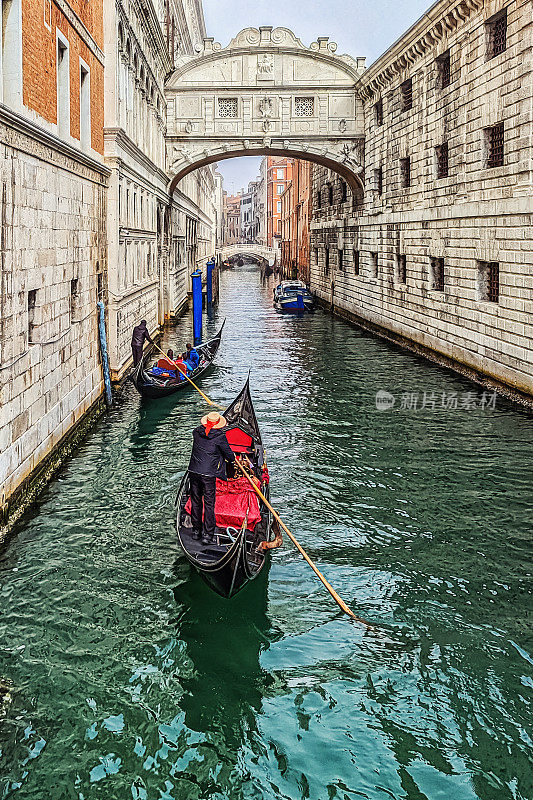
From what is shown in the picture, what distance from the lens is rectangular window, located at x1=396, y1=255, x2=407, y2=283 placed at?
64.6ft

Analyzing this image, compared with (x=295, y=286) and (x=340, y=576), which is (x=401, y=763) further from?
(x=295, y=286)

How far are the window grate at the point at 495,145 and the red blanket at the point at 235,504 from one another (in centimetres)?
923

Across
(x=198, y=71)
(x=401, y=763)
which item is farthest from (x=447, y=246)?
(x=401, y=763)

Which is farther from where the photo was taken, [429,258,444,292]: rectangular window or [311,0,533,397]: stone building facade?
[429,258,444,292]: rectangular window

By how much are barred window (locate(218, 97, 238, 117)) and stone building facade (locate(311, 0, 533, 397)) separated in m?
3.79

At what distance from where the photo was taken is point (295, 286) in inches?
1253

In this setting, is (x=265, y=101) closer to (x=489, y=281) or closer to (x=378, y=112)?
(x=378, y=112)

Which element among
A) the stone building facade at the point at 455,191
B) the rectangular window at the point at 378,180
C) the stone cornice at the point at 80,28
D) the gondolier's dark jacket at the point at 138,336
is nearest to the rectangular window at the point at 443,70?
the stone building facade at the point at 455,191

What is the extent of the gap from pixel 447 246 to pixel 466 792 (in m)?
13.4

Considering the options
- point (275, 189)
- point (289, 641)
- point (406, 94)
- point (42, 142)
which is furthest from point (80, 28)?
point (275, 189)

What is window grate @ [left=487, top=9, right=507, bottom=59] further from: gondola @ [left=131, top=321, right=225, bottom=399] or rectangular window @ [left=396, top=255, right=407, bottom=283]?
gondola @ [left=131, top=321, right=225, bottom=399]

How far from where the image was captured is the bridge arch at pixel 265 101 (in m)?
22.7

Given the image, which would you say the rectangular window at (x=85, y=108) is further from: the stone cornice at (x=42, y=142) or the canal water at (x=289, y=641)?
the canal water at (x=289, y=641)

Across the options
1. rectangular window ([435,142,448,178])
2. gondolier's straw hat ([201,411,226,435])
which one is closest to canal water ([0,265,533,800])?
gondolier's straw hat ([201,411,226,435])
